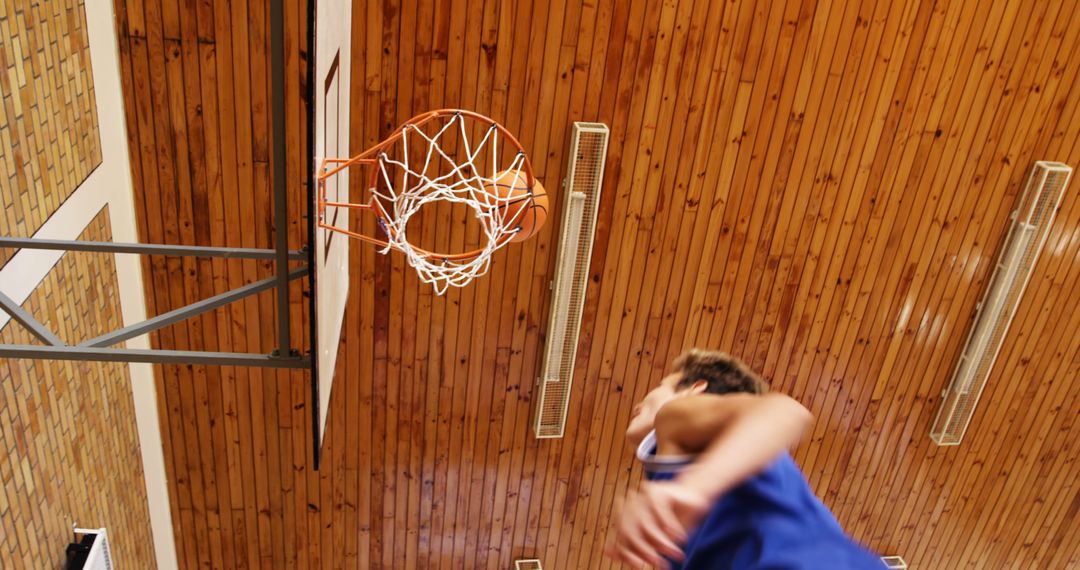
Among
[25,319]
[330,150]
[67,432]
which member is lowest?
[67,432]

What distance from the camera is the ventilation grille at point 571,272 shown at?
461 centimetres

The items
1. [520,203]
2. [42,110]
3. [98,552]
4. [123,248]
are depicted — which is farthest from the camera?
[98,552]

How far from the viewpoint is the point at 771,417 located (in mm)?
1647

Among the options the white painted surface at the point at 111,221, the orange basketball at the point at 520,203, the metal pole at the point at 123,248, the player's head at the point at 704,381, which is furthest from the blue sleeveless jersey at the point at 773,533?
the white painted surface at the point at 111,221

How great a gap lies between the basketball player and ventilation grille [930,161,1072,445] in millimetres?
4278

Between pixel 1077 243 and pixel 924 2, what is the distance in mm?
2149

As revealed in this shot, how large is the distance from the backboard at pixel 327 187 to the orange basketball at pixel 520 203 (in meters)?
0.70

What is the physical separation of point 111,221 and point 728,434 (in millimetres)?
3697

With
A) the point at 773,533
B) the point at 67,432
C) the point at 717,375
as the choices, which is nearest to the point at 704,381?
the point at 717,375

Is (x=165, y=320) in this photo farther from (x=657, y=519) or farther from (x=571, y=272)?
(x=571, y=272)

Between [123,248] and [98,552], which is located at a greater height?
[123,248]

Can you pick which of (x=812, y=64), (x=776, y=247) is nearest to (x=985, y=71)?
(x=812, y=64)

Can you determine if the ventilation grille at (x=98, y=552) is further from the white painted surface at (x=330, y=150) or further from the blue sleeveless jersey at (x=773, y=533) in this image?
the blue sleeveless jersey at (x=773, y=533)

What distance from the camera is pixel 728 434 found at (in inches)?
65.2
